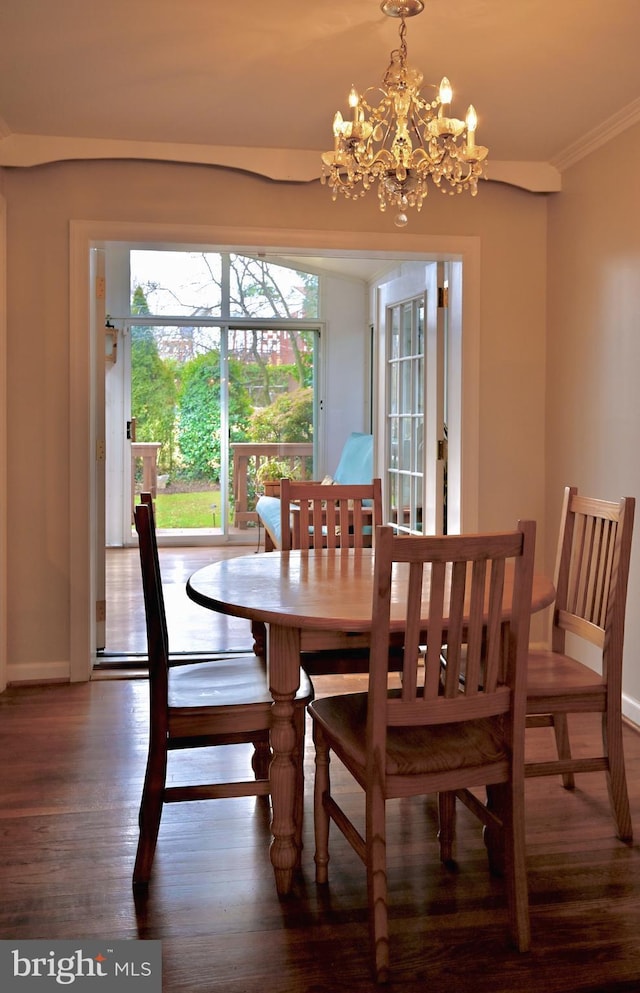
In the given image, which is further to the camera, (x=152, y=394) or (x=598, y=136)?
(x=152, y=394)

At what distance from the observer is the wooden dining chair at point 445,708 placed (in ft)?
5.72

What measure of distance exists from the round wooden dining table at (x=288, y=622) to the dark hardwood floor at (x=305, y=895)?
0.60ft

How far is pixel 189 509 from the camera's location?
814cm

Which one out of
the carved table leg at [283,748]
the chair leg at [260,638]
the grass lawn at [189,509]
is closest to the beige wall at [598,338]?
the chair leg at [260,638]

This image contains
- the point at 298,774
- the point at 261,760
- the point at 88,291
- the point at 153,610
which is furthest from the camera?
the point at 88,291

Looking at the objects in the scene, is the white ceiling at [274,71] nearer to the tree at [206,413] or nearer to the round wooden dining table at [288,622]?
the round wooden dining table at [288,622]

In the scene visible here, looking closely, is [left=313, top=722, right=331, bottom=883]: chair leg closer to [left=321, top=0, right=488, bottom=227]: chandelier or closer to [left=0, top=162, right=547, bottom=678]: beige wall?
[left=321, top=0, right=488, bottom=227]: chandelier

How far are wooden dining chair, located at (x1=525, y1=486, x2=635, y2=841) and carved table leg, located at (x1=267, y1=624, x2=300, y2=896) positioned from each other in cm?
65

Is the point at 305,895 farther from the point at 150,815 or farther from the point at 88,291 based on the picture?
the point at 88,291

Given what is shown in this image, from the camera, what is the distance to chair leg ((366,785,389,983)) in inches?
69.4

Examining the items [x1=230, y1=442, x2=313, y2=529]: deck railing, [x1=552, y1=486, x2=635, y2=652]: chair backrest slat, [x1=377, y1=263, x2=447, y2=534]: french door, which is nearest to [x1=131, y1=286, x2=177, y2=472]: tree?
[x1=230, y1=442, x2=313, y2=529]: deck railing

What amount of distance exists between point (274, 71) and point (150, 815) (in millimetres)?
2475

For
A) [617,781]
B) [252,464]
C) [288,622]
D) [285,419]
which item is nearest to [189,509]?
[252,464]

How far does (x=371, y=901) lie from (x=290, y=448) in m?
6.49
